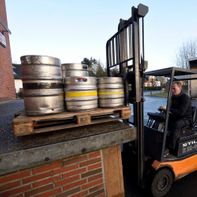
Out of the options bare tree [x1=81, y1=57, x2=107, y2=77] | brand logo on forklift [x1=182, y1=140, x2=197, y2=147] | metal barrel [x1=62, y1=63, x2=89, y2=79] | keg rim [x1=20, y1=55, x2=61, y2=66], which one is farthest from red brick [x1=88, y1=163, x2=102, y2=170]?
bare tree [x1=81, y1=57, x2=107, y2=77]

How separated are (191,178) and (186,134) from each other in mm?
1023

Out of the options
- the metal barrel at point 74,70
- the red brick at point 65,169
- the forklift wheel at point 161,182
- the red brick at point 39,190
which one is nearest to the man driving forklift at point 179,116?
the forklift wheel at point 161,182

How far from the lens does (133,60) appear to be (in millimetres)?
2301

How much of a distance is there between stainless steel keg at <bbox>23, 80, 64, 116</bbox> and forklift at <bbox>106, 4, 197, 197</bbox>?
1119 mm

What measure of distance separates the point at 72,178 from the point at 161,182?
6.16 ft

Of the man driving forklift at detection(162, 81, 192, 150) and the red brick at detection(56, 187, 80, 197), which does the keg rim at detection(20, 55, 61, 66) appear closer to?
the red brick at detection(56, 187, 80, 197)

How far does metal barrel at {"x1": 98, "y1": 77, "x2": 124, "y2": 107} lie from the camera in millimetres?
2062

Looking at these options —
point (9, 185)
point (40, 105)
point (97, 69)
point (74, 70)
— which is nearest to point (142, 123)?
point (74, 70)

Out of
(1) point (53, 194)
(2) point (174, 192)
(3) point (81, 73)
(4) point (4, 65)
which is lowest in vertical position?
(2) point (174, 192)

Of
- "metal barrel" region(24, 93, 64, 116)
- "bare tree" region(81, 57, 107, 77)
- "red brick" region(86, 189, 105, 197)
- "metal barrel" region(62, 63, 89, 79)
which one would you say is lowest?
"red brick" region(86, 189, 105, 197)

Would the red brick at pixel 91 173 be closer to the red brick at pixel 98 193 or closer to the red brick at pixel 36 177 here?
the red brick at pixel 98 193

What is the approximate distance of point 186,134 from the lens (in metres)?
3.04

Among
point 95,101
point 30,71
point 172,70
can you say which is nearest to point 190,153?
point 172,70

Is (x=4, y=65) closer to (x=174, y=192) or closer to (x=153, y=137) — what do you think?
(x=153, y=137)
